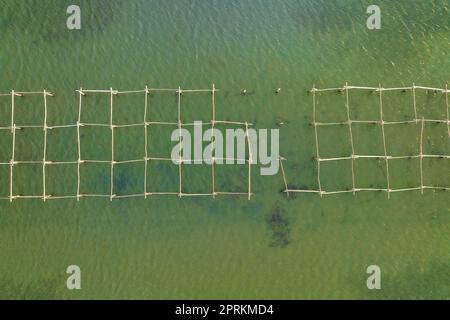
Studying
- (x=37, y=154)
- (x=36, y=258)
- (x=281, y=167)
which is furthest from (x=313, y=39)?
(x=36, y=258)

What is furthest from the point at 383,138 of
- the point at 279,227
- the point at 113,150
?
the point at 113,150

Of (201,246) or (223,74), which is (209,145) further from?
(201,246)

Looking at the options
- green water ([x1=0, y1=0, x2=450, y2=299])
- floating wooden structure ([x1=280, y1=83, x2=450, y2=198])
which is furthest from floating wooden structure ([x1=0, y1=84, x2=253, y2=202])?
floating wooden structure ([x1=280, y1=83, x2=450, y2=198])

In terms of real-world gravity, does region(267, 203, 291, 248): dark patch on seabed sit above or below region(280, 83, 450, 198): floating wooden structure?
below

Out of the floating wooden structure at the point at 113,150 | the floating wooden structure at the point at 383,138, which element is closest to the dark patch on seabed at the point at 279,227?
the floating wooden structure at the point at 383,138

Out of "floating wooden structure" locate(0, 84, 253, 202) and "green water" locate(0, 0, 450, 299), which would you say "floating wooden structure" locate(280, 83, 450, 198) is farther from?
"floating wooden structure" locate(0, 84, 253, 202)

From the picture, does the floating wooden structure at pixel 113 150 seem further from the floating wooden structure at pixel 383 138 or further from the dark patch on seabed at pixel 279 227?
the floating wooden structure at pixel 383 138

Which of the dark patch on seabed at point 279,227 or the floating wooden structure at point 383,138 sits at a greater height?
the floating wooden structure at point 383,138
